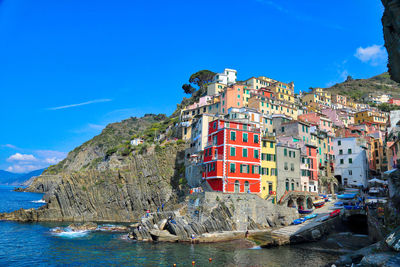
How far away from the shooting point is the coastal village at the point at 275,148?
51.6 m

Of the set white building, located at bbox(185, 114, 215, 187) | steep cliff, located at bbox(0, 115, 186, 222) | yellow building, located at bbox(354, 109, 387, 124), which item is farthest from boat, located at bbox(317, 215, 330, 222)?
yellow building, located at bbox(354, 109, 387, 124)

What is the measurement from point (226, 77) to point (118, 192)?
62298mm

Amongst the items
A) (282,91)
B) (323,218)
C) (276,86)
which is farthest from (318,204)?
(276,86)

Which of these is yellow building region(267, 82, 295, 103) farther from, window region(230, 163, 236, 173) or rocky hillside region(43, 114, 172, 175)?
rocky hillside region(43, 114, 172, 175)

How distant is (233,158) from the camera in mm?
50750

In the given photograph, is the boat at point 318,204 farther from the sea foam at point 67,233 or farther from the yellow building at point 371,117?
the yellow building at point 371,117

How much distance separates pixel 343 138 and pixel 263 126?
20334mm

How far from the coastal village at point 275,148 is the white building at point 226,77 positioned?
7.47 meters

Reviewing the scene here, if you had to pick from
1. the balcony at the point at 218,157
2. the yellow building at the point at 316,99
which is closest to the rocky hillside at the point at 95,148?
the yellow building at the point at 316,99

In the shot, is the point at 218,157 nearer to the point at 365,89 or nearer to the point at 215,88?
the point at 215,88

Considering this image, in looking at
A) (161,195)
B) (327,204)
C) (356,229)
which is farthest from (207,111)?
(356,229)

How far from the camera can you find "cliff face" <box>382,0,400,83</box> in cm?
1736

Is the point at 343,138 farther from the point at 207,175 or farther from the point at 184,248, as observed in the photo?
the point at 184,248

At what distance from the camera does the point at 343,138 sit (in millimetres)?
73375
